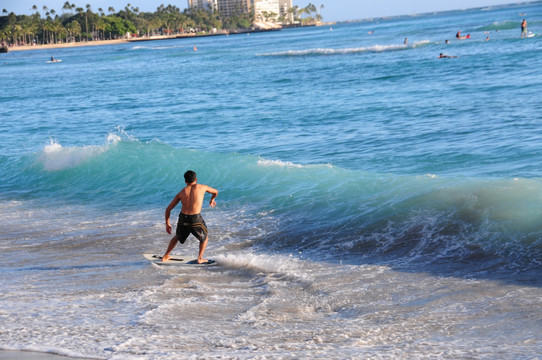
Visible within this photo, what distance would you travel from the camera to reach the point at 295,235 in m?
10.0

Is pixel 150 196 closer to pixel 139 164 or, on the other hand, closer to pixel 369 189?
pixel 139 164

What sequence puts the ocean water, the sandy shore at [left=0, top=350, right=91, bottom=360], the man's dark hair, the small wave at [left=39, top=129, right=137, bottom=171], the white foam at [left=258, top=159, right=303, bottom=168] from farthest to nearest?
the small wave at [left=39, top=129, right=137, bottom=171], the white foam at [left=258, top=159, right=303, bottom=168], the man's dark hair, the ocean water, the sandy shore at [left=0, top=350, right=91, bottom=360]

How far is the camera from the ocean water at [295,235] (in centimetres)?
604

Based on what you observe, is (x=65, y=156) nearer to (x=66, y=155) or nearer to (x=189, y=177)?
(x=66, y=155)

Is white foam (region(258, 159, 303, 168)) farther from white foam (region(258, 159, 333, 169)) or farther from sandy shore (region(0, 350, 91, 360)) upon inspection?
sandy shore (region(0, 350, 91, 360))

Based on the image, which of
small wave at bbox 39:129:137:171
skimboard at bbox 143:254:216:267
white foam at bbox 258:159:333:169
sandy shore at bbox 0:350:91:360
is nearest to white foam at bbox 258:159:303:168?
white foam at bbox 258:159:333:169

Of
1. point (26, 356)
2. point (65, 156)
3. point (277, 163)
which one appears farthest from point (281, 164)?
point (26, 356)

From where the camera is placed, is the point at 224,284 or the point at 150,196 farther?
the point at 150,196

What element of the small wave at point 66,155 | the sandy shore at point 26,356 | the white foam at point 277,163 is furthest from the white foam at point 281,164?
the sandy shore at point 26,356

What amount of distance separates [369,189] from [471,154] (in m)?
3.48

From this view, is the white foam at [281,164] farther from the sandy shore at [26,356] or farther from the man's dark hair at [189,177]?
the sandy shore at [26,356]

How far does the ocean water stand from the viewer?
6035mm

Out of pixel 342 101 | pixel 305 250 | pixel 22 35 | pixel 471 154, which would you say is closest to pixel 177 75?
pixel 342 101

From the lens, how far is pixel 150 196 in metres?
13.8
